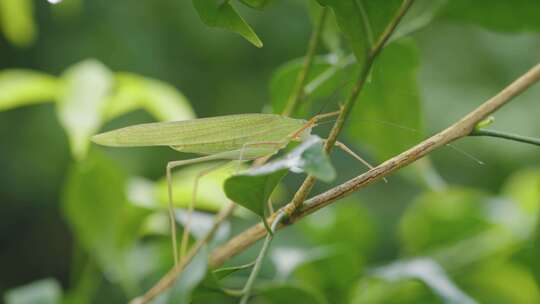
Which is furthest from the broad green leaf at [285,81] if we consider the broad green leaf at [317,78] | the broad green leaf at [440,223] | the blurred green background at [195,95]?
the blurred green background at [195,95]

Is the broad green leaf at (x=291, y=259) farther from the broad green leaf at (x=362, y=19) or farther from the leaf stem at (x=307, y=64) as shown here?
the broad green leaf at (x=362, y=19)

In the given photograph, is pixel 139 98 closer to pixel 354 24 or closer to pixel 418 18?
pixel 418 18

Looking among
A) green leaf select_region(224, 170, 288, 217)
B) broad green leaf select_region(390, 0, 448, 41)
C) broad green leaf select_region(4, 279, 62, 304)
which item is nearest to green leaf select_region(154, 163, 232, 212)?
broad green leaf select_region(4, 279, 62, 304)

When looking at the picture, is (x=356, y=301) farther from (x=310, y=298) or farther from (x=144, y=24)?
(x=144, y=24)

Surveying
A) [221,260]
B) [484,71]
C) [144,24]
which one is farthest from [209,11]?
[484,71]

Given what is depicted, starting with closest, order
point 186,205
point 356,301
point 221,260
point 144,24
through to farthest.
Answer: point 221,260 → point 356,301 → point 186,205 → point 144,24

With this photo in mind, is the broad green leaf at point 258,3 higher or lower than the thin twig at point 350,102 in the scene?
higher
